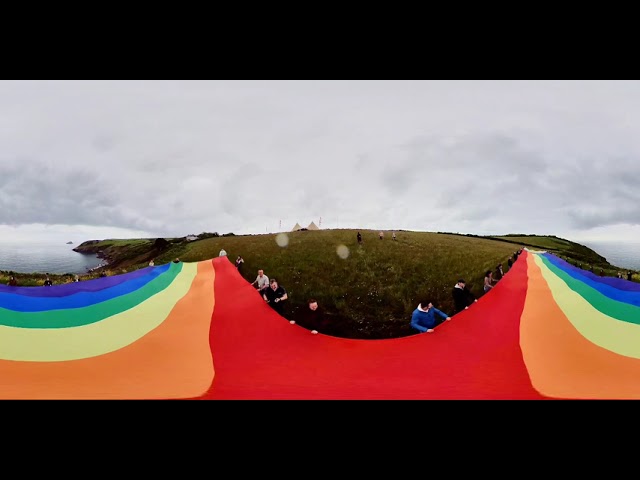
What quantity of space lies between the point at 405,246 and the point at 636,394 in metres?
19.5

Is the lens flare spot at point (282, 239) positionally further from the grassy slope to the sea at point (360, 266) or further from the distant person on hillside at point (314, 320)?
the distant person on hillside at point (314, 320)

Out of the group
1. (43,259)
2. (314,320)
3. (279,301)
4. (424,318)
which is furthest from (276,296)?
(43,259)

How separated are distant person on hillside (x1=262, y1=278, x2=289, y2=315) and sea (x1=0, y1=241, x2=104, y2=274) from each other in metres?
9.30

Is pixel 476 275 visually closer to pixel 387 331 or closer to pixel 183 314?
pixel 387 331

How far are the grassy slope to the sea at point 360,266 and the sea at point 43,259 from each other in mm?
1205

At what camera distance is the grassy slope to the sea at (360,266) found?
1282 centimetres

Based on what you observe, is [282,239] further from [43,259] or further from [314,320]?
[43,259]

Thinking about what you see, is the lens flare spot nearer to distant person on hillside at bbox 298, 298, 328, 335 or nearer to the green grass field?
the green grass field

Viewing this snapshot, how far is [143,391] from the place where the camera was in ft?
12.2

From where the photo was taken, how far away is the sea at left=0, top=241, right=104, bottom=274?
1108 cm

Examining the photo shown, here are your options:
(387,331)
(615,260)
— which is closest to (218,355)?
(387,331)

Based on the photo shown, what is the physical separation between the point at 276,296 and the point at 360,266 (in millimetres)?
11469

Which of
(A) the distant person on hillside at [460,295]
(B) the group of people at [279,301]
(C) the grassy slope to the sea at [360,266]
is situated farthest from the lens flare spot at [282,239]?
(A) the distant person on hillside at [460,295]

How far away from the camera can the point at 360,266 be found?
18469mm
